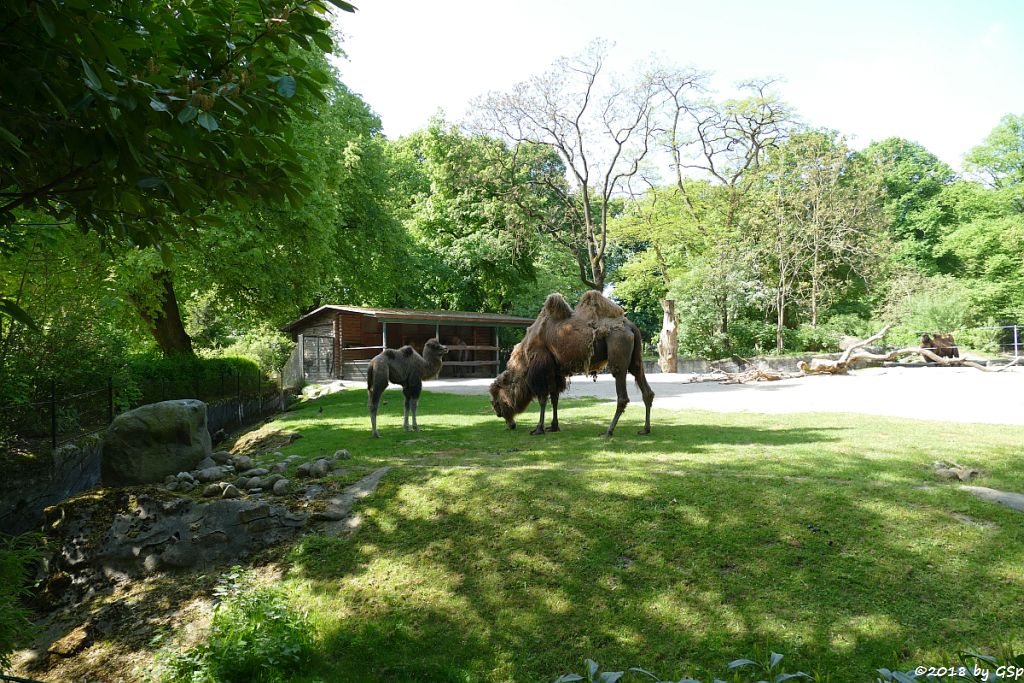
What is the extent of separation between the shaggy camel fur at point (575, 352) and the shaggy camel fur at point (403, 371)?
4.85 ft

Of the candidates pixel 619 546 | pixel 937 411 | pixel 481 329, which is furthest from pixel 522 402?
pixel 481 329

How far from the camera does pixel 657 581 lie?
404cm

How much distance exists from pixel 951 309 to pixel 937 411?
21406 millimetres

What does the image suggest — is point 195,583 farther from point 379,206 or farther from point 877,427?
point 379,206

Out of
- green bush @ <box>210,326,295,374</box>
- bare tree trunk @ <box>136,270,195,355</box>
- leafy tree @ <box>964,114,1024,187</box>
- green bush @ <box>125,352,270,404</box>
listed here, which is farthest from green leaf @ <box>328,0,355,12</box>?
Answer: leafy tree @ <box>964,114,1024,187</box>

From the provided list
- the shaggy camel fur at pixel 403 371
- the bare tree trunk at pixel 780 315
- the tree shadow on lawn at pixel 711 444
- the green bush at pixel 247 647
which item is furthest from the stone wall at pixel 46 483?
the bare tree trunk at pixel 780 315

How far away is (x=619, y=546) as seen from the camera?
4434 mm

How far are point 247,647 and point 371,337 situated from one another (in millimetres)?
23536

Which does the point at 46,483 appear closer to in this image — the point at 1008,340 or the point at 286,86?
the point at 286,86

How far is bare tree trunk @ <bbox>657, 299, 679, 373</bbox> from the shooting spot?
2622 centimetres

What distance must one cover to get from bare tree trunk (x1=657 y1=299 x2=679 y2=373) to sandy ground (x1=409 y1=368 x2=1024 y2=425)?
6.29 meters

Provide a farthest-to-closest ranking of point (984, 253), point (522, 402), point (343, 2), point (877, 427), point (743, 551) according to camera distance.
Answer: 1. point (984, 253)
2. point (522, 402)
3. point (877, 427)
4. point (743, 551)
5. point (343, 2)

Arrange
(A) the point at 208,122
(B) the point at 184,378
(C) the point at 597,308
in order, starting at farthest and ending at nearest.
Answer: (B) the point at 184,378, (C) the point at 597,308, (A) the point at 208,122

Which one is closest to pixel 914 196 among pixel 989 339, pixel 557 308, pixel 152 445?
pixel 989 339
